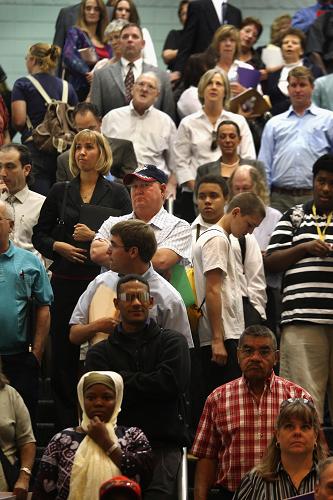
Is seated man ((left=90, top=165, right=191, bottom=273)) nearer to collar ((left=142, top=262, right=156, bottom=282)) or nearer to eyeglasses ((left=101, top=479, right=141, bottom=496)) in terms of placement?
collar ((left=142, top=262, right=156, bottom=282))

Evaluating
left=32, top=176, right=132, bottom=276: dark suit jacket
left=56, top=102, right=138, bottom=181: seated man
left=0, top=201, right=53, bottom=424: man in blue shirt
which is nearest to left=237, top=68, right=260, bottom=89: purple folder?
left=56, top=102, right=138, bottom=181: seated man

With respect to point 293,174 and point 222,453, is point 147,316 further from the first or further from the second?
point 293,174

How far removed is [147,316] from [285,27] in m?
9.27

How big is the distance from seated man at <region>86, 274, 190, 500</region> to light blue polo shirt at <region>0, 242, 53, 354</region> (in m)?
0.92

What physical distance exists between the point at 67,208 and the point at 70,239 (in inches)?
9.3

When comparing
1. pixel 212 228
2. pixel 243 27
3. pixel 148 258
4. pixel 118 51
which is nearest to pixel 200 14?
pixel 243 27

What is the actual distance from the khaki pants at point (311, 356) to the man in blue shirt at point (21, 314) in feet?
5.49

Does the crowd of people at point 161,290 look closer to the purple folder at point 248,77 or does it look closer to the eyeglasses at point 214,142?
the eyeglasses at point 214,142

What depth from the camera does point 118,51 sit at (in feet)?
49.7

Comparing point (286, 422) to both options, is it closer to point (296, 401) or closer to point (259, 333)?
point (296, 401)

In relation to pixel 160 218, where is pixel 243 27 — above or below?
above

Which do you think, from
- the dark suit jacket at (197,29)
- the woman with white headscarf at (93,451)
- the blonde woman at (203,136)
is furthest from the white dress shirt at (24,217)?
the dark suit jacket at (197,29)

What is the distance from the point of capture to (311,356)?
10031 millimetres

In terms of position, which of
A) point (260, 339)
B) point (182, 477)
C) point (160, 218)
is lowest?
point (182, 477)
